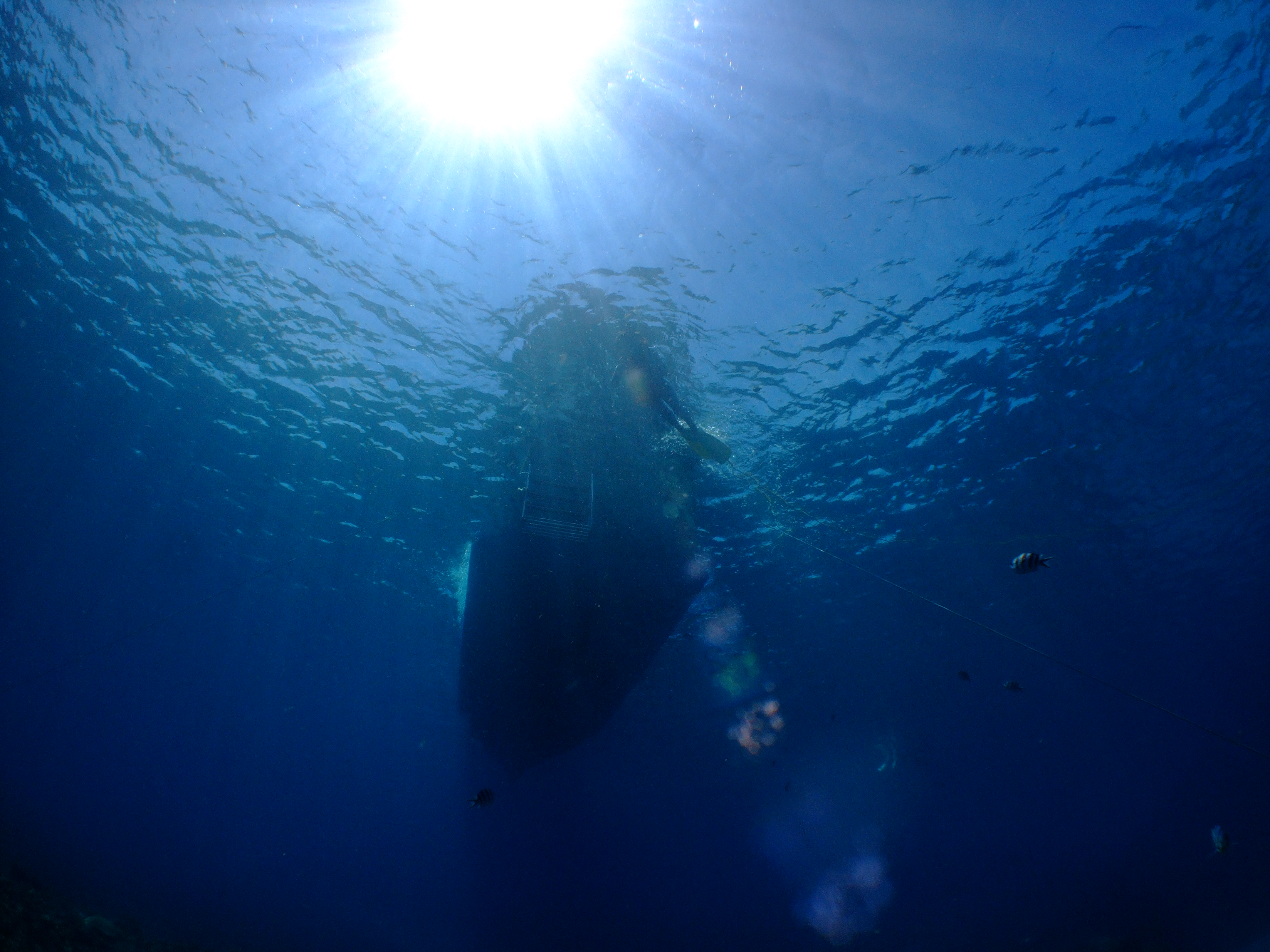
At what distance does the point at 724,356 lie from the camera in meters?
11.0

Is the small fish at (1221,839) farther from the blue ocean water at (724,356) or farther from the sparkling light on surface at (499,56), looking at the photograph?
the sparkling light on surface at (499,56)

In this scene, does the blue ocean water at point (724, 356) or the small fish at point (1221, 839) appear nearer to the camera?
the blue ocean water at point (724, 356)

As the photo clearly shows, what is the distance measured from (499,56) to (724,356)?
20.8ft

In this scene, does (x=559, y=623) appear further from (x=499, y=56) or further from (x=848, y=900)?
(x=848, y=900)

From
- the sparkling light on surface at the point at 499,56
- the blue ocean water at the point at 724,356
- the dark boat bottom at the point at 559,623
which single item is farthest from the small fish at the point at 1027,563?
the sparkling light on surface at the point at 499,56

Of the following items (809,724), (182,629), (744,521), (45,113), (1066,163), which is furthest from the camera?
(182,629)

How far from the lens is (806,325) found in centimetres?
1041

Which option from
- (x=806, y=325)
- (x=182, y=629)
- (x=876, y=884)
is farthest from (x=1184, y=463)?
(x=876, y=884)

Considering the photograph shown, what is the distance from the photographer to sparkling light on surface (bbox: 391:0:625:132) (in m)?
6.56

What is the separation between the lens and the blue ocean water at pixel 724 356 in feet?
24.3

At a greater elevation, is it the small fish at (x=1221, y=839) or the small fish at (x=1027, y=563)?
the small fish at (x=1027, y=563)

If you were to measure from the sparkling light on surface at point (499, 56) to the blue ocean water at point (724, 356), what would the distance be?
287mm

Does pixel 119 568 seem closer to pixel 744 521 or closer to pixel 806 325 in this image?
pixel 744 521

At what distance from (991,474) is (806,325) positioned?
8.88 meters
